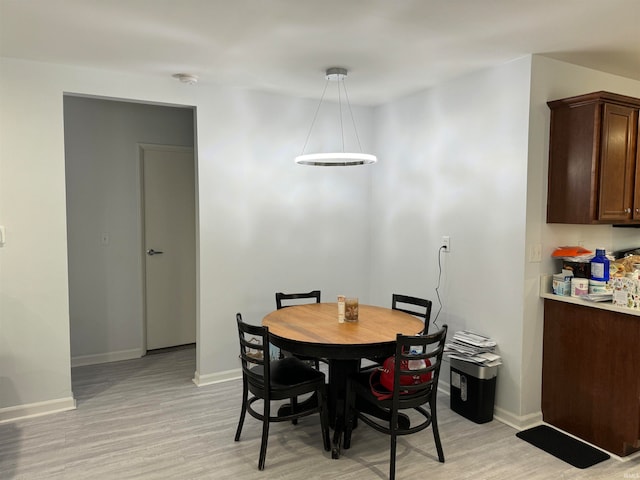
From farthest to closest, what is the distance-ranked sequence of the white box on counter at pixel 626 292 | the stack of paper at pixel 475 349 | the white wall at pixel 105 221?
the white wall at pixel 105 221 → the stack of paper at pixel 475 349 → the white box on counter at pixel 626 292

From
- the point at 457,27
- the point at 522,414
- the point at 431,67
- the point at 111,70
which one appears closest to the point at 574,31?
the point at 457,27

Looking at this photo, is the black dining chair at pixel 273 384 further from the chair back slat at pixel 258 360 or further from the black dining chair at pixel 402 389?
the black dining chair at pixel 402 389

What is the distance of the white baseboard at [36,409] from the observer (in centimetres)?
314

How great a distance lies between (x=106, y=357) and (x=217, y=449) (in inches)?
84.9

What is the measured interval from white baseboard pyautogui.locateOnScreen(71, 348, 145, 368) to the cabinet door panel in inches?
164

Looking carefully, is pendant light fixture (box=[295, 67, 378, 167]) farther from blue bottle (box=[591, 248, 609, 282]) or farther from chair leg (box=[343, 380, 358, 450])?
blue bottle (box=[591, 248, 609, 282])

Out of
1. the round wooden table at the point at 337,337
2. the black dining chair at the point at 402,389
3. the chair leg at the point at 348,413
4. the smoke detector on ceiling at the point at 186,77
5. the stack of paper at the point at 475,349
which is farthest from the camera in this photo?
the smoke detector on ceiling at the point at 186,77

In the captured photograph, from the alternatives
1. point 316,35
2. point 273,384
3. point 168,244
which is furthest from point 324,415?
point 168,244

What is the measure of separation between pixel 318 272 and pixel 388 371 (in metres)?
1.85

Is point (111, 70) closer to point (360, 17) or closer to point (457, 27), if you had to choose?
point (360, 17)

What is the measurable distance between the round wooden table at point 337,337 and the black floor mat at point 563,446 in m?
1.03

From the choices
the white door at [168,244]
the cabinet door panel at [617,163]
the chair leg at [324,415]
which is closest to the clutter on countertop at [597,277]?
the cabinet door panel at [617,163]

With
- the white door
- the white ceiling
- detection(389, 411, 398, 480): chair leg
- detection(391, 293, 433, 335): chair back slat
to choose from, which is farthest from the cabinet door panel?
the white door

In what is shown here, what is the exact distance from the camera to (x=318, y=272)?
436 cm
